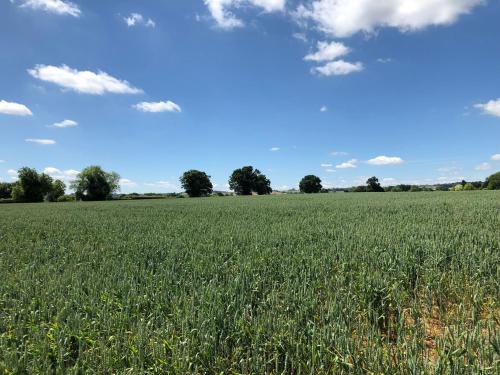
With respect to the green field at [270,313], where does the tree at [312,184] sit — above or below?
above

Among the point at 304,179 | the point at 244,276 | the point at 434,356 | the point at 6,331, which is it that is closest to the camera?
the point at 434,356

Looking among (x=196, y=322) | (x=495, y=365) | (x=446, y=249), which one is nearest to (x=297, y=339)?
(x=196, y=322)

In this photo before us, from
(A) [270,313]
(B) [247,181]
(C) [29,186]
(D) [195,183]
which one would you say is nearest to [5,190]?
(C) [29,186]

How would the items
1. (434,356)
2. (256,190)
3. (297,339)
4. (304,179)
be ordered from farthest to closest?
(304,179)
(256,190)
(297,339)
(434,356)

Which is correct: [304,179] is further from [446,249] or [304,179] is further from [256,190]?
[446,249]

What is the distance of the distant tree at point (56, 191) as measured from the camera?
349 ft

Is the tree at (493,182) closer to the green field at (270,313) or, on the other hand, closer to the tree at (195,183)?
the tree at (195,183)

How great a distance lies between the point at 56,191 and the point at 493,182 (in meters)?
141

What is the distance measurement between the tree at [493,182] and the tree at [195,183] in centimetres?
8533

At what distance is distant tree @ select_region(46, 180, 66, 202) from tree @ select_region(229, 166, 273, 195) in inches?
2482

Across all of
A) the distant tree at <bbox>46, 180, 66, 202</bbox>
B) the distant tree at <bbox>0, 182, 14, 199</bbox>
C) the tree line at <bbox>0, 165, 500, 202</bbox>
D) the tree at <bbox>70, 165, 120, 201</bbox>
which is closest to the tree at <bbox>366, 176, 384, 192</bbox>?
the tree line at <bbox>0, 165, 500, 202</bbox>

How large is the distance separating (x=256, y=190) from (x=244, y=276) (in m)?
123

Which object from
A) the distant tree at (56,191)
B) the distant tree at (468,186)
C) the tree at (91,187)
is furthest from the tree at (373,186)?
the distant tree at (56,191)

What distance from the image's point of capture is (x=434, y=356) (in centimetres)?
311
